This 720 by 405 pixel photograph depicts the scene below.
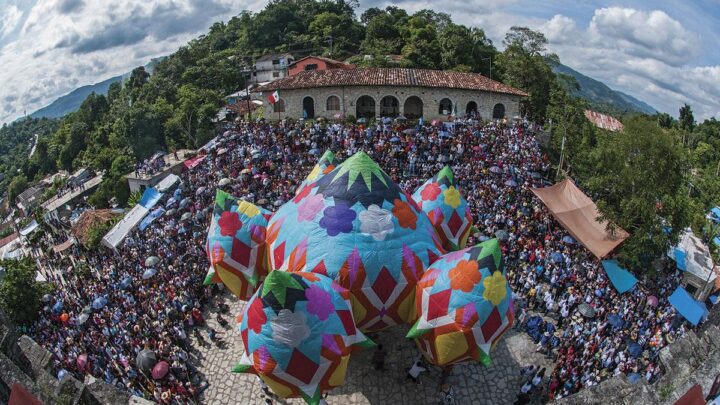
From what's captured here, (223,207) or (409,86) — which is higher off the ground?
(223,207)

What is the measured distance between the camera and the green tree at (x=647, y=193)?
65.5ft

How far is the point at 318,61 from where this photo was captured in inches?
2004

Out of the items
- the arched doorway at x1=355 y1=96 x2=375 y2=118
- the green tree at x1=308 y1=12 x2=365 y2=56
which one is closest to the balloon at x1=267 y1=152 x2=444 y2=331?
the arched doorway at x1=355 y1=96 x2=375 y2=118

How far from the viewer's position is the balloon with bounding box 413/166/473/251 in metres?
14.2

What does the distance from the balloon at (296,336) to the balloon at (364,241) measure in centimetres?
129

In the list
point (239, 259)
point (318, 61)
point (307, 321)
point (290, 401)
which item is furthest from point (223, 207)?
point (318, 61)

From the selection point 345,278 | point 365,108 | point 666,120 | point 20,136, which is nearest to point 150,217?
point 345,278

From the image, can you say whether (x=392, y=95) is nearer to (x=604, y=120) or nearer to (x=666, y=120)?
(x=604, y=120)

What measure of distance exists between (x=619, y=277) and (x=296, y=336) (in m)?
15.8

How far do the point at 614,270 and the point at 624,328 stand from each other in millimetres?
3678

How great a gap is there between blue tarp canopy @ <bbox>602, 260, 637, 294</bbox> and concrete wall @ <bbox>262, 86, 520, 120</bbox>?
765 inches

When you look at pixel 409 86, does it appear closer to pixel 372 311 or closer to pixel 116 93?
pixel 372 311

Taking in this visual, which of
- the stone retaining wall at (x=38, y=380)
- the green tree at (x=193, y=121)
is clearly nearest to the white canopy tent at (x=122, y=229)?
the stone retaining wall at (x=38, y=380)

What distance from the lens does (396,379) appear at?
14.2 m
